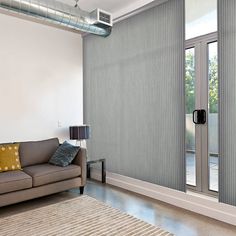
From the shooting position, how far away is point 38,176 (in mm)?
3199

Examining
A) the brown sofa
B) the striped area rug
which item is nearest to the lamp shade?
the brown sofa

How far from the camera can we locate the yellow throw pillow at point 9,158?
3309mm

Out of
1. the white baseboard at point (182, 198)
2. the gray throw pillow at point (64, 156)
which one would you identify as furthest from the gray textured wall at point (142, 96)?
the gray throw pillow at point (64, 156)

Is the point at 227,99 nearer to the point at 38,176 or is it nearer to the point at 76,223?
the point at 76,223

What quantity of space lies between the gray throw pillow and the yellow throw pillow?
540 millimetres

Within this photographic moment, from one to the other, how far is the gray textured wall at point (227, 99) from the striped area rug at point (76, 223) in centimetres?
97

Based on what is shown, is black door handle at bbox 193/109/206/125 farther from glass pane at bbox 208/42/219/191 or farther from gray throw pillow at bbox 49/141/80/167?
gray throw pillow at bbox 49/141/80/167

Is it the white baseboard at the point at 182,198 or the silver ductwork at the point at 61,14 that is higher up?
the silver ductwork at the point at 61,14

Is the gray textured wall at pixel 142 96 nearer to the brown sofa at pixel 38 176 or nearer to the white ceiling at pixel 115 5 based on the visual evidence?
the white ceiling at pixel 115 5

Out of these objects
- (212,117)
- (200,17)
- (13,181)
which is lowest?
(13,181)

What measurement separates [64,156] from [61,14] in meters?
2.13

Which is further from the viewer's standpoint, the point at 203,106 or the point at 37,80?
the point at 37,80

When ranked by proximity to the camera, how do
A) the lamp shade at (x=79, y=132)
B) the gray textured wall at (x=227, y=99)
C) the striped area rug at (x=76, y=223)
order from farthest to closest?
1. the lamp shade at (x=79, y=132)
2. the gray textured wall at (x=227, y=99)
3. the striped area rug at (x=76, y=223)

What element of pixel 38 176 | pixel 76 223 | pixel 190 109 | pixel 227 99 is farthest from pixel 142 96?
pixel 76 223
